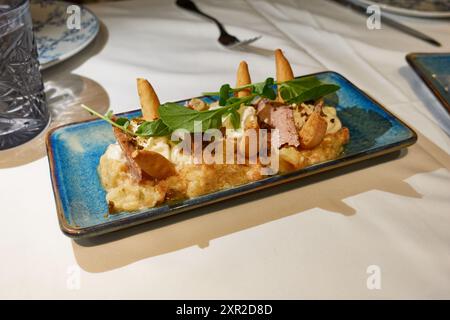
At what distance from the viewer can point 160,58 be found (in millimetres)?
1537

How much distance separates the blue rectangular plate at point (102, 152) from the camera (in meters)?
0.84

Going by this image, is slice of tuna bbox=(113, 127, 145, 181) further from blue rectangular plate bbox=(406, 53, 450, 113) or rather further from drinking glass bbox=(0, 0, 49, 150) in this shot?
blue rectangular plate bbox=(406, 53, 450, 113)

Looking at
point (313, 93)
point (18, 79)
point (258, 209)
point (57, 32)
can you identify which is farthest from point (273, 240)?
point (57, 32)

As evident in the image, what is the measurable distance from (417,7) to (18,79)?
1425 millimetres

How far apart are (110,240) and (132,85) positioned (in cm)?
65

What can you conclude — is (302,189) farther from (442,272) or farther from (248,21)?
(248,21)

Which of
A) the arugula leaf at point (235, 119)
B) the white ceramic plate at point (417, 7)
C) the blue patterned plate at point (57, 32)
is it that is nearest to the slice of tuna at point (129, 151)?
the arugula leaf at point (235, 119)

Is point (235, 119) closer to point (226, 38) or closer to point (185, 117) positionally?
point (185, 117)

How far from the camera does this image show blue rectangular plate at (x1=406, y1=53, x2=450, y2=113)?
4.10 ft

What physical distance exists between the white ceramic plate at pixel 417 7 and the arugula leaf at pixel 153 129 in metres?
1.20

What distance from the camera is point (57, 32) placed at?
5.00ft

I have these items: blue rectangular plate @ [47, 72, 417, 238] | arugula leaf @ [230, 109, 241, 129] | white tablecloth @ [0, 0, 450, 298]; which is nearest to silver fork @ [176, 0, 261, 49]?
white tablecloth @ [0, 0, 450, 298]

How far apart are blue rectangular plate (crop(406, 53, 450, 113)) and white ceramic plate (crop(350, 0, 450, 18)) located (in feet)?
1.27
